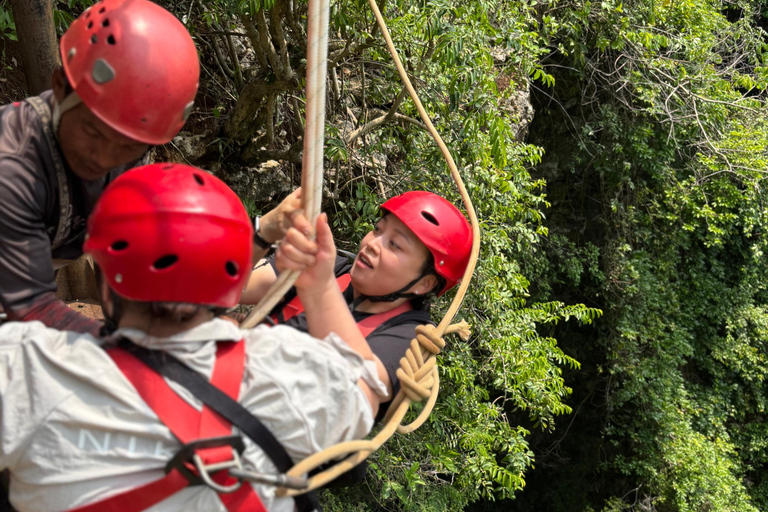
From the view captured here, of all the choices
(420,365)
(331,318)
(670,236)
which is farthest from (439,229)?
(670,236)

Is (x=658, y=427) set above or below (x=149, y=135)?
below

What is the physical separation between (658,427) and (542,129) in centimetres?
377

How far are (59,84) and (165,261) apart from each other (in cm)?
55

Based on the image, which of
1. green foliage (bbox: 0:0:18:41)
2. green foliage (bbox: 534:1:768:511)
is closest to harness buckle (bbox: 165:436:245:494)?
green foliage (bbox: 0:0:18:41)

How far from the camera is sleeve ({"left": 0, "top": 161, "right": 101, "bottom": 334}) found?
1156 millimetres

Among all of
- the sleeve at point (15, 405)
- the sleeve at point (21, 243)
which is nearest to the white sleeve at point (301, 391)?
the sleeve at point (15, 405)

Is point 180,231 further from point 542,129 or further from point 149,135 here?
point 542,129

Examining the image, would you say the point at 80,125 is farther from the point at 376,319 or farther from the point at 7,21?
the point at 7,21

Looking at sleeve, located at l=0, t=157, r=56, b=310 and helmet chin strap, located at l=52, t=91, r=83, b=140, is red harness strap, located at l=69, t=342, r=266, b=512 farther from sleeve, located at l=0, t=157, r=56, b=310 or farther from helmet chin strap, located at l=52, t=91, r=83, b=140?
helmet chin strap, located at l=52, t=91, r=83, b=140

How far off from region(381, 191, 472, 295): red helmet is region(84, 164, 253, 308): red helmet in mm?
1033

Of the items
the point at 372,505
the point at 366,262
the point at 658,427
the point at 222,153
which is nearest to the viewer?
the point at 366,262

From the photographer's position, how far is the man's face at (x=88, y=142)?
125cm

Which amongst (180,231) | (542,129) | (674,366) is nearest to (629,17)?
(542,129)

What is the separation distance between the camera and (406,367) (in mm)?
1521
